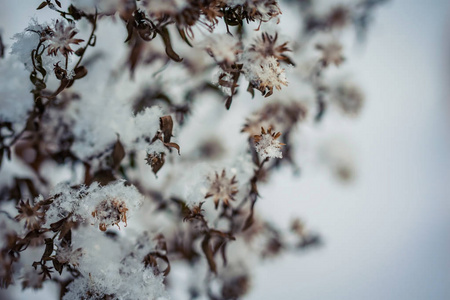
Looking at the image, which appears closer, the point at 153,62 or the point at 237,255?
the point at 153,62

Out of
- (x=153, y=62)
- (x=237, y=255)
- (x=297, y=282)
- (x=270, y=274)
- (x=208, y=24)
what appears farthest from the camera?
(x=297, y=282)

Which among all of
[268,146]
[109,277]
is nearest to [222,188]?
[268,146]

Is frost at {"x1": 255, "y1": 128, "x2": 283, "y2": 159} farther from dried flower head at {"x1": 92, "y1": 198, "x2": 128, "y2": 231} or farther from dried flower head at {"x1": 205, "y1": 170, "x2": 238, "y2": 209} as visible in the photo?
dried flower head at {"x1": 92, "y1": 198, "x2": 128, "y2": 231}

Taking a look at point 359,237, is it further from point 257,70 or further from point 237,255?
point 257,70

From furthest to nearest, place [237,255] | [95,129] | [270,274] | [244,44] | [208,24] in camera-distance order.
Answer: [270,274] < [237,255] < [95,129] < [244,44] < [208,24]

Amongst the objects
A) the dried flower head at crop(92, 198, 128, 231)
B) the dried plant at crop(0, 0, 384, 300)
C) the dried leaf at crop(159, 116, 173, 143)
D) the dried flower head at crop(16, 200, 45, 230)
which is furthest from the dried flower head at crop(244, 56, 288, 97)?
the dried flower head at crop(16, 200, 45, 230)

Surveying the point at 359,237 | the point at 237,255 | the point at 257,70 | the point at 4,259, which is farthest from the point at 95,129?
the point at 359,237

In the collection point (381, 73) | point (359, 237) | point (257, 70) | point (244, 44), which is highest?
point (381, 73)
